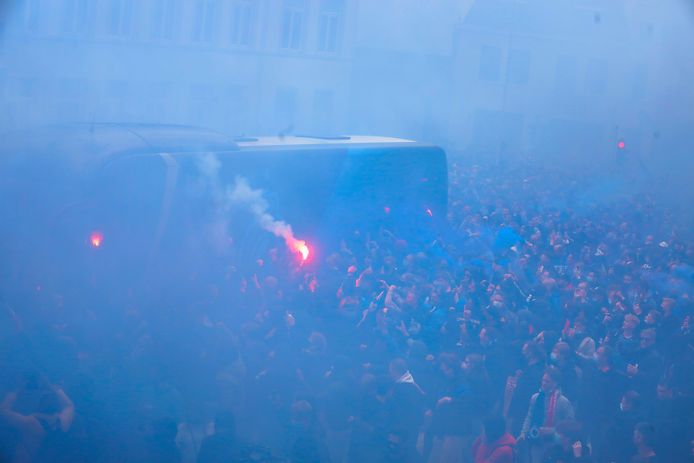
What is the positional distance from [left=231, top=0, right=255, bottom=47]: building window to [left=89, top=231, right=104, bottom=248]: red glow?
1578 cm

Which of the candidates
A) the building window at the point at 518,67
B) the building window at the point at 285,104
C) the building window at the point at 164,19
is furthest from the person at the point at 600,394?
the building window at the point at 518,67

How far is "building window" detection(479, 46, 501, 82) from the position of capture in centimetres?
3047

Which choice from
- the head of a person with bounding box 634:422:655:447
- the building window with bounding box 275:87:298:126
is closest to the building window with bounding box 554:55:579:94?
the building window with bounding box 275:87:298:126

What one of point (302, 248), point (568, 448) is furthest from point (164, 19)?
point (568, 448)

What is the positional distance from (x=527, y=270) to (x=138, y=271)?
5041mm

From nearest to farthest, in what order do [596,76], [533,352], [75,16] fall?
[533,352] < [75,16] < [596,76]

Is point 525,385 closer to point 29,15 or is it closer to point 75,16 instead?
point 29,15

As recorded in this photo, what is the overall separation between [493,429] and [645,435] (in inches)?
39.0

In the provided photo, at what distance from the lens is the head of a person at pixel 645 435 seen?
4.67 meters

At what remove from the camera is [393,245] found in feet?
36.7

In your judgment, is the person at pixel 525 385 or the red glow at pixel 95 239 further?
the red glow at pixel 95 239

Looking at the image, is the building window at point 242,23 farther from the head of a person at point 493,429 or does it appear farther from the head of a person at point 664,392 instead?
the head of a person at point 493,429

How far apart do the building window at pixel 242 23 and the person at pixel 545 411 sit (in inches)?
748

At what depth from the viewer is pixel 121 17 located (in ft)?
64.3
